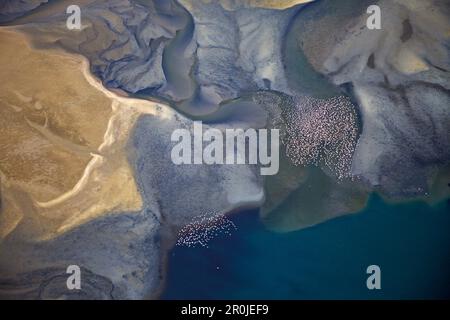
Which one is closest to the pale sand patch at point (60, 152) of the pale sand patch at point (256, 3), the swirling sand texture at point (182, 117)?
the swirling sand texture at point (182, 117)

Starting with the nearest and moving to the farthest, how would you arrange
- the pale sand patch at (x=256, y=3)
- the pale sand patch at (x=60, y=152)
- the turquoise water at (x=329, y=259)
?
the pale sand patch at (x=60, y=152) < the turquoise water at (x=329, y=259) < the pale sand patch at (x=256, y=3)

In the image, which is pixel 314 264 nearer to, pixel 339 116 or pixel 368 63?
pixel 339 116

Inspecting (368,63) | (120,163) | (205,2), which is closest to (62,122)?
(120,163)

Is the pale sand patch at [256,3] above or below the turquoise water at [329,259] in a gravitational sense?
above

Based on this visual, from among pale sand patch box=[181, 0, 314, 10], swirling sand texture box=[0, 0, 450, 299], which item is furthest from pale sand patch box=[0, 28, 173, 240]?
pale sand patch box=[181, 0, 314, 10]

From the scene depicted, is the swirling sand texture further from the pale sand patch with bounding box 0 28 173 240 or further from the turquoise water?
the turquoise water

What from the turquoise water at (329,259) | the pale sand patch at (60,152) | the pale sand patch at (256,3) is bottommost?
the turquoise water at (329,259)

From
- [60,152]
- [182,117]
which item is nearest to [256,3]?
[182,117]

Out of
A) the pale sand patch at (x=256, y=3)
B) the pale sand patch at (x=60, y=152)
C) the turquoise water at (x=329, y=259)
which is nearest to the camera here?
the pale sand patch at (x=60, y=152)

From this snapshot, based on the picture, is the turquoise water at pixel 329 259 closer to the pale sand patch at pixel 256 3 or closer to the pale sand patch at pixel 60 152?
the pale sand patch at pixel 60 152
